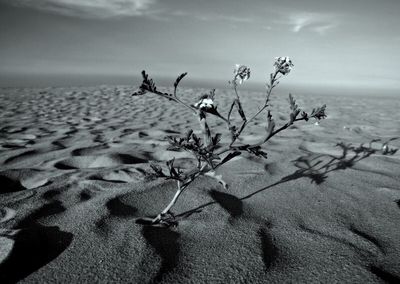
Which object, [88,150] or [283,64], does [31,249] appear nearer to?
[283,64]

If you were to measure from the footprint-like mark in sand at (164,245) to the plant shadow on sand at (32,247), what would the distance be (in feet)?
1.43

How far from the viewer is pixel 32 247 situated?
5.36 ft

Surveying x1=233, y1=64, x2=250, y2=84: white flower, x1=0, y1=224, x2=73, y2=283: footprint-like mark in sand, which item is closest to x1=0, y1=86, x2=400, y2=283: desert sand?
x1=0, y1=224, x2=73, y2=283: footprint-like mark in sand

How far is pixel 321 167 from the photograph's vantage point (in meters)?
3.07

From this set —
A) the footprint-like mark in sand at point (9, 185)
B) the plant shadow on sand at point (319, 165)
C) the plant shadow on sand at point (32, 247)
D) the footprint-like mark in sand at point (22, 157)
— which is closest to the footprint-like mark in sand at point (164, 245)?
the plant shadow on sand at point (319, 165)

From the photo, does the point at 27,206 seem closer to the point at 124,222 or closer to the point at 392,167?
the point at 124,222

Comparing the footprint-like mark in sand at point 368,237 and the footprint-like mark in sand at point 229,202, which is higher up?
the footprint-like mark in sand at point 368,237

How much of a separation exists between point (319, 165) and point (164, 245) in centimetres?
200

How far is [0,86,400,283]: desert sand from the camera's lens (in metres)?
1.51

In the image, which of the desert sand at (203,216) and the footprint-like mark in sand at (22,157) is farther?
the footprint-like mark in sand at (22,157)

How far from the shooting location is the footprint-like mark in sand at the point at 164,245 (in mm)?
1518

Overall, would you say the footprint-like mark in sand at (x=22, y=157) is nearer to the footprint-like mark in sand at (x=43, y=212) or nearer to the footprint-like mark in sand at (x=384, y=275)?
the footprint-like mark in sand at (x=43, y=212)

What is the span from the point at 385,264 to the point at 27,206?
2134 millimetres

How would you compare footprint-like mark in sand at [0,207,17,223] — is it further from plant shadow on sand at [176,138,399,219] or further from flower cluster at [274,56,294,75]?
flower cluster at [274,56,294,75]
